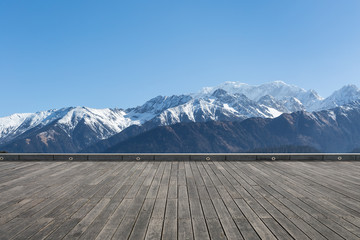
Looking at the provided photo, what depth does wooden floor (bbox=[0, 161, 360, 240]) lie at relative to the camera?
12.4ft

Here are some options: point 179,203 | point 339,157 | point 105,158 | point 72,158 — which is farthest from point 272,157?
point 72,158

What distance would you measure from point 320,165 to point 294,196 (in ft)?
16.4

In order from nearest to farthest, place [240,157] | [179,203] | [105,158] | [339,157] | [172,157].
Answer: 1. [179,203]
2. [172,157]
3. [240,157]
4. [105,158]
5. [339,157]

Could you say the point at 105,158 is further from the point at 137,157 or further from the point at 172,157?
the point at 172,157

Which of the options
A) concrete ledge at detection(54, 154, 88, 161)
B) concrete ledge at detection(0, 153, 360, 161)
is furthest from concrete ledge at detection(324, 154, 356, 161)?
concrete ledge at detection(54, 154, 88, 161)

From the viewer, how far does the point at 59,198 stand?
5340mm

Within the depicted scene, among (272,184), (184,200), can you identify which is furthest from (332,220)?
(184,200)

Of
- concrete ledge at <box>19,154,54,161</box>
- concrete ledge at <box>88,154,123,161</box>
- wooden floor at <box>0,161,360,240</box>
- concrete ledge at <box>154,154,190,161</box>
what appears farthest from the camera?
concrete ledge at <box>19,154,54,161</box>

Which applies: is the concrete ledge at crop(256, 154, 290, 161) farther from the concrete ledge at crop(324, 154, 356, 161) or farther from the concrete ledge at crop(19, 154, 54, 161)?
the concrete ledge at crop(19, 154, 54, 161)

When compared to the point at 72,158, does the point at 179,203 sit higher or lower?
lower

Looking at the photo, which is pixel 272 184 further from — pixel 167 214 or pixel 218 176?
pixel 167 214

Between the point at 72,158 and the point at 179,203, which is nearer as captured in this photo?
the point at 179,203

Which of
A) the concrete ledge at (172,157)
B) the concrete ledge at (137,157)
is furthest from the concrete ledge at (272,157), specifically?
the concrete ledge at (137,157)

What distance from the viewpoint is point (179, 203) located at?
495cm
